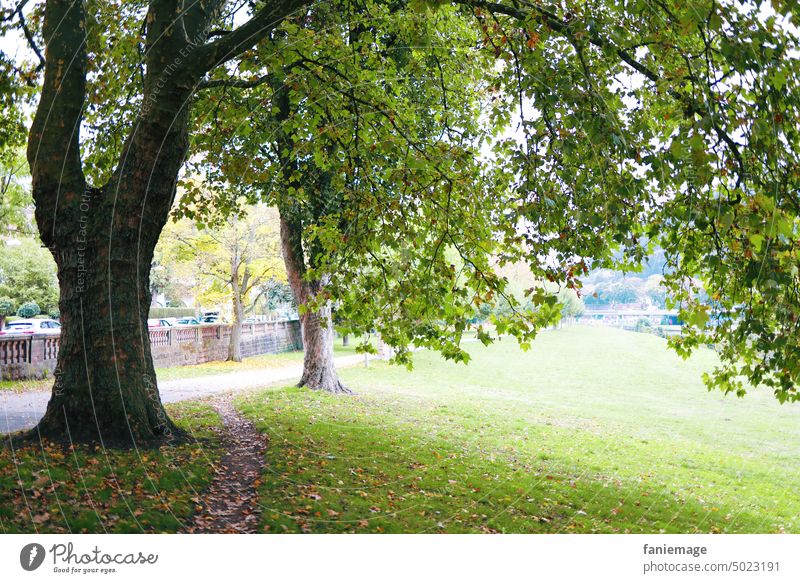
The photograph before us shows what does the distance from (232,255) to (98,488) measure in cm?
851

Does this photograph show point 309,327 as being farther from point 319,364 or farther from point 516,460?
point 516,460

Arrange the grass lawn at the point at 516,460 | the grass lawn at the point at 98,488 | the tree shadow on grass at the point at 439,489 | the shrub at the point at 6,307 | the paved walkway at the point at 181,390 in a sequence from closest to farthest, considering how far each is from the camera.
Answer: the grass lawn at the point at 98,488 < the tree shadow on grass at the point at 439,489 < the grass lawn at the point at 516,460 < the paved walkway at the point at 181,390 < the shrub at the point at 6,307

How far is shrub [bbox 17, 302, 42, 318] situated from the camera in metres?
7.77

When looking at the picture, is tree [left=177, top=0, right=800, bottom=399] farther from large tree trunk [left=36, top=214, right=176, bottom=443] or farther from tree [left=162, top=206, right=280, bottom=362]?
tree [left=162, top=206, right=280, bottom=362]

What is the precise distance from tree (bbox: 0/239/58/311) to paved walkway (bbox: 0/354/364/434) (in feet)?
4.17

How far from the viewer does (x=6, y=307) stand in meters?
7.52

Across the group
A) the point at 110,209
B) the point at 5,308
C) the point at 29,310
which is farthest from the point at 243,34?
the point at 29,310

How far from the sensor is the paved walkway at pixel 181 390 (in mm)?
6340

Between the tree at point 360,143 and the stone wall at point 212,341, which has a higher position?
the tree at point 360,143

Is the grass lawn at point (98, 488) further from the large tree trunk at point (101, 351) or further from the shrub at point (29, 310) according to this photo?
the shrub at point (29, 310)

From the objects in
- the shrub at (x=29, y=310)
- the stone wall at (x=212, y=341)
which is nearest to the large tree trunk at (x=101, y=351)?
the shrub at (x=29, y=310)

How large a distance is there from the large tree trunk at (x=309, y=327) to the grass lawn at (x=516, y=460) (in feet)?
2.14
